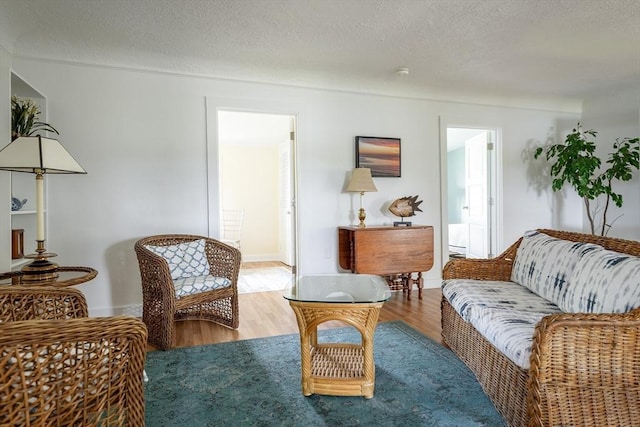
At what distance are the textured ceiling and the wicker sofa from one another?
1.58 m

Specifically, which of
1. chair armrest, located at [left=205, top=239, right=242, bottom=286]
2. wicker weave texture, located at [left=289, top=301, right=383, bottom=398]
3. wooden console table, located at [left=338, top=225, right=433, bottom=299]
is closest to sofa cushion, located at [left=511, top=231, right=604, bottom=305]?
wicker weave texture, located at [left=289, top=301, right=383, bottom=398]

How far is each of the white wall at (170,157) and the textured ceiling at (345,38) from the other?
0.53ft

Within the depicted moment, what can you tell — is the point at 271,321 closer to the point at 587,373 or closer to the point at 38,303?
the point at 38,303

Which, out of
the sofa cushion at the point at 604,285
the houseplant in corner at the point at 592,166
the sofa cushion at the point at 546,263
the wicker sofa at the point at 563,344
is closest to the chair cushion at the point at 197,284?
the wicker sofa at the point at 563,344

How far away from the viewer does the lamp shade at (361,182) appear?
355 centimetres

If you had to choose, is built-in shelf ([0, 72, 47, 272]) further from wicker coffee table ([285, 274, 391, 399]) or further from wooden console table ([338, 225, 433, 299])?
wooden console table ([338, 225, 433, 299])

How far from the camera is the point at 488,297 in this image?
6.61 ft

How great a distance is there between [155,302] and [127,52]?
199cm

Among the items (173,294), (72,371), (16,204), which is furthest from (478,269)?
(16,204)

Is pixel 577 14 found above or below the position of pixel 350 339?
above

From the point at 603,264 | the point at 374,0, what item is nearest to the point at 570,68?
the point at 374,0

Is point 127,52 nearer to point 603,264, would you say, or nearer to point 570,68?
point 603,264

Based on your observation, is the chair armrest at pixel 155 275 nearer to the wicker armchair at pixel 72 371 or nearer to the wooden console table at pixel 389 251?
the wicker armchair at pixel 72 371

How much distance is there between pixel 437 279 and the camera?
415 cm
